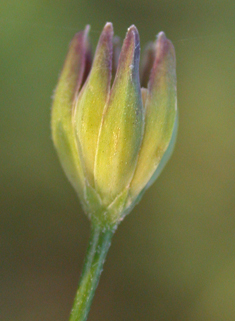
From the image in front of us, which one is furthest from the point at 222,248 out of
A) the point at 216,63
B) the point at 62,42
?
the point at 62,42

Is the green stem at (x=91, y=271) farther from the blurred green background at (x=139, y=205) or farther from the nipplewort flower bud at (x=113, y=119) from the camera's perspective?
the blurred green background at (x=139, y=205)

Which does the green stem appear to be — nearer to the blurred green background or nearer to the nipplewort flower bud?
the nipplewort flower bud

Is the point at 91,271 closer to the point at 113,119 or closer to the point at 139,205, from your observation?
the point at 113,119

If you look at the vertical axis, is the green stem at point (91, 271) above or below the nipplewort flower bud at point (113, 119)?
below

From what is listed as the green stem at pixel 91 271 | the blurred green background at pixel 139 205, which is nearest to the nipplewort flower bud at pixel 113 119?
the green stem at pixel 91 271

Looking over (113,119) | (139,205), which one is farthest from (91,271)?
(139,205)

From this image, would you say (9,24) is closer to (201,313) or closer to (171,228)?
(171,228)

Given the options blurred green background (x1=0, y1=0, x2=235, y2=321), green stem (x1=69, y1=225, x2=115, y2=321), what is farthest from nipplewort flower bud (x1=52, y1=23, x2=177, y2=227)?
blurred green background (x1=0, y1=0, x2=235, y2=321)
